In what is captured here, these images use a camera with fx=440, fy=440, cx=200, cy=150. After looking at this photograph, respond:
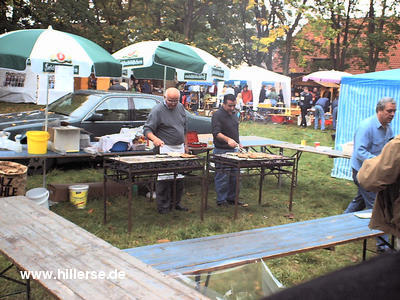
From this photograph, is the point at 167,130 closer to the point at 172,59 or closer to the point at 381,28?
the point at 172,59

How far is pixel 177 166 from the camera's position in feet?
20.3

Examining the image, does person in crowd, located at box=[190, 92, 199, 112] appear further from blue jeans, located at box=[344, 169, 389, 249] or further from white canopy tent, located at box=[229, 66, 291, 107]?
blue jeans, located at box=[344, 169, 389, 249]

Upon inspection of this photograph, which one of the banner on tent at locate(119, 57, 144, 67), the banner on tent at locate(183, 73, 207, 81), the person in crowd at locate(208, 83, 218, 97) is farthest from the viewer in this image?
the person in crowd at locate(208, 83, 218, 97)

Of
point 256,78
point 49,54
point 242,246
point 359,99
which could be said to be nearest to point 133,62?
point 49,54

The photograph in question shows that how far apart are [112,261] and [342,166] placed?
817 centimetres

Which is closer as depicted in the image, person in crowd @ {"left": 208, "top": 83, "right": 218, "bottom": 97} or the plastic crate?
the plastic crate

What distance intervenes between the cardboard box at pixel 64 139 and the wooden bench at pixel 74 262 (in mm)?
2925

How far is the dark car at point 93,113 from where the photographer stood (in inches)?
335

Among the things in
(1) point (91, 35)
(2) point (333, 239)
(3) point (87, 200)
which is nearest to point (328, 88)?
(1) point (91, 35)

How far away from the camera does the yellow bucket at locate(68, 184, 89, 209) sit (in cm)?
675

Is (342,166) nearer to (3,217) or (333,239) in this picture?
(333,239)

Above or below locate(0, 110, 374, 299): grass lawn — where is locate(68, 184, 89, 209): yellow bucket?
above

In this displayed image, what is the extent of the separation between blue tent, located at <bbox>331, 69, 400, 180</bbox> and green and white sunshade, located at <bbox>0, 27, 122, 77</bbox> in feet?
16.9

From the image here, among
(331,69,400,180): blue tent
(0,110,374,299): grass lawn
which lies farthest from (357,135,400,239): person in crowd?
(331,69,400,180): blue tent
